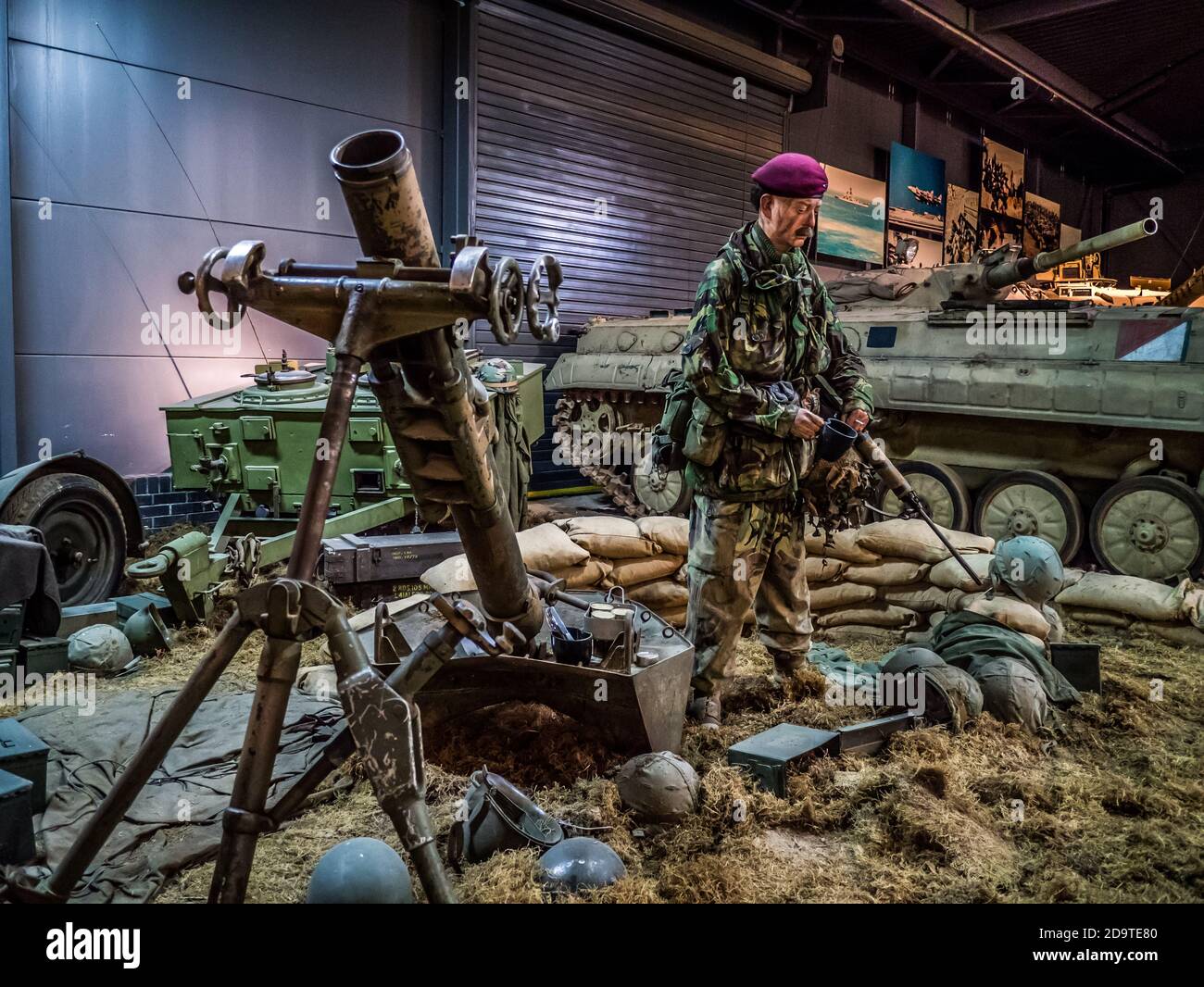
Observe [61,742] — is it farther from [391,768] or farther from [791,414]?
[791,414]

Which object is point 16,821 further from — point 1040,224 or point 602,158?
point 1040,224

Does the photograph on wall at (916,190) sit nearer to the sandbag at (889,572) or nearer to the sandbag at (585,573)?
the sandbag at (889,572)

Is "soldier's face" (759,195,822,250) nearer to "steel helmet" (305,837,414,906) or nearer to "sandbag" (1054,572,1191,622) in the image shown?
"steel helmet" (305,837,414,906)

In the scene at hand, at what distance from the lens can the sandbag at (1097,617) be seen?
5.25m

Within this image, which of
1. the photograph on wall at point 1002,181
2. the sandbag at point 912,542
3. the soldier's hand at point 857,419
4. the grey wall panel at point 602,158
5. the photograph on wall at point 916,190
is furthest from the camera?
the photograph on wall at point 1002,181

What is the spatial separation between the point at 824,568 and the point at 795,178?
2717 mm

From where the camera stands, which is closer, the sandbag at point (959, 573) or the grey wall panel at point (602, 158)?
the sandbag at point (959, 573)

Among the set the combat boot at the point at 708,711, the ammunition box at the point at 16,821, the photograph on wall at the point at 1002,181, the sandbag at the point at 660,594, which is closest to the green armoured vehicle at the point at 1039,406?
the sandbag at the point at 660,594

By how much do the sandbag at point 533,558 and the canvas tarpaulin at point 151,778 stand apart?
2.83 ft

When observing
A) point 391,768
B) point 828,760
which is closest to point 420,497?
point 391,768

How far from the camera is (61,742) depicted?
327cm

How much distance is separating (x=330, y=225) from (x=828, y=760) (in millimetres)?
6831

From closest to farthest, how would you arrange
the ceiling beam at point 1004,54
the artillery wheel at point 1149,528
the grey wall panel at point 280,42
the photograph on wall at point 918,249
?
the artillery wheel at point 1149,528
the grey wall panel at point 280,42
the ceiling beam at point 1004,54
the photograph on wall at point 918,249

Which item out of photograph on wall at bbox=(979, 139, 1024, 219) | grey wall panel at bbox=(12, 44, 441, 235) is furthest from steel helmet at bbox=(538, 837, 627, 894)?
photograph on wall at bbox=(979, 139, 1024, 219)
